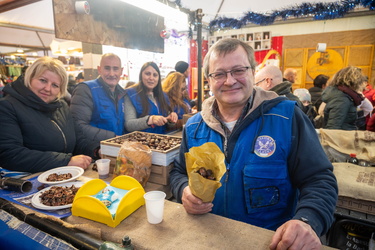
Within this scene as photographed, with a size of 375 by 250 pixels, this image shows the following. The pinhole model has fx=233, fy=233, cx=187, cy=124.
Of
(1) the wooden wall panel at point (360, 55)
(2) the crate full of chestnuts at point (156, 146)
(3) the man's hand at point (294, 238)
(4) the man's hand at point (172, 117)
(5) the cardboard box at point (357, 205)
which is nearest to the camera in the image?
(3) the man's hand at point (294, 238)

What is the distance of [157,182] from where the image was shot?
1.56 m

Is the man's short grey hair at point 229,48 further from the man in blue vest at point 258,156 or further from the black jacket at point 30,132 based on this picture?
the black jacket at point 30,132

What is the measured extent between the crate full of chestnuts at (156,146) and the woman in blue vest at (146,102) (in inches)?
32.5

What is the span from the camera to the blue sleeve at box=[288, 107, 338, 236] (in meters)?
1.06

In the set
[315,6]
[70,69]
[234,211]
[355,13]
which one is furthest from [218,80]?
[355,13]

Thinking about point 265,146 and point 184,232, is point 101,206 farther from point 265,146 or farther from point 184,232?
point 265,146

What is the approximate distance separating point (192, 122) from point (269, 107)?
50 cm

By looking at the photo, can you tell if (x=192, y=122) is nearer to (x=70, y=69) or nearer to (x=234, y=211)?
(x=234, y=211)

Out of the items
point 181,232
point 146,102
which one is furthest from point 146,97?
point 181,232

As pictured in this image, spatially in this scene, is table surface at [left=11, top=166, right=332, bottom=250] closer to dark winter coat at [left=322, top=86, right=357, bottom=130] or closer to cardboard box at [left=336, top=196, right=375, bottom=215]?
cardboard box at [left=336, top=196, right=375, bottom=215]

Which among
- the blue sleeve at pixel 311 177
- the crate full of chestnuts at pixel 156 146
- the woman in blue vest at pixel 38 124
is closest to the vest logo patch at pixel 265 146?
the blue sleeve at pixel 311 177

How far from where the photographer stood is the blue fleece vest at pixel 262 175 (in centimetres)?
125

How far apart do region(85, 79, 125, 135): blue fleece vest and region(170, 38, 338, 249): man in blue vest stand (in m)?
1.53

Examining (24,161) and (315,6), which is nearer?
(24,161)
